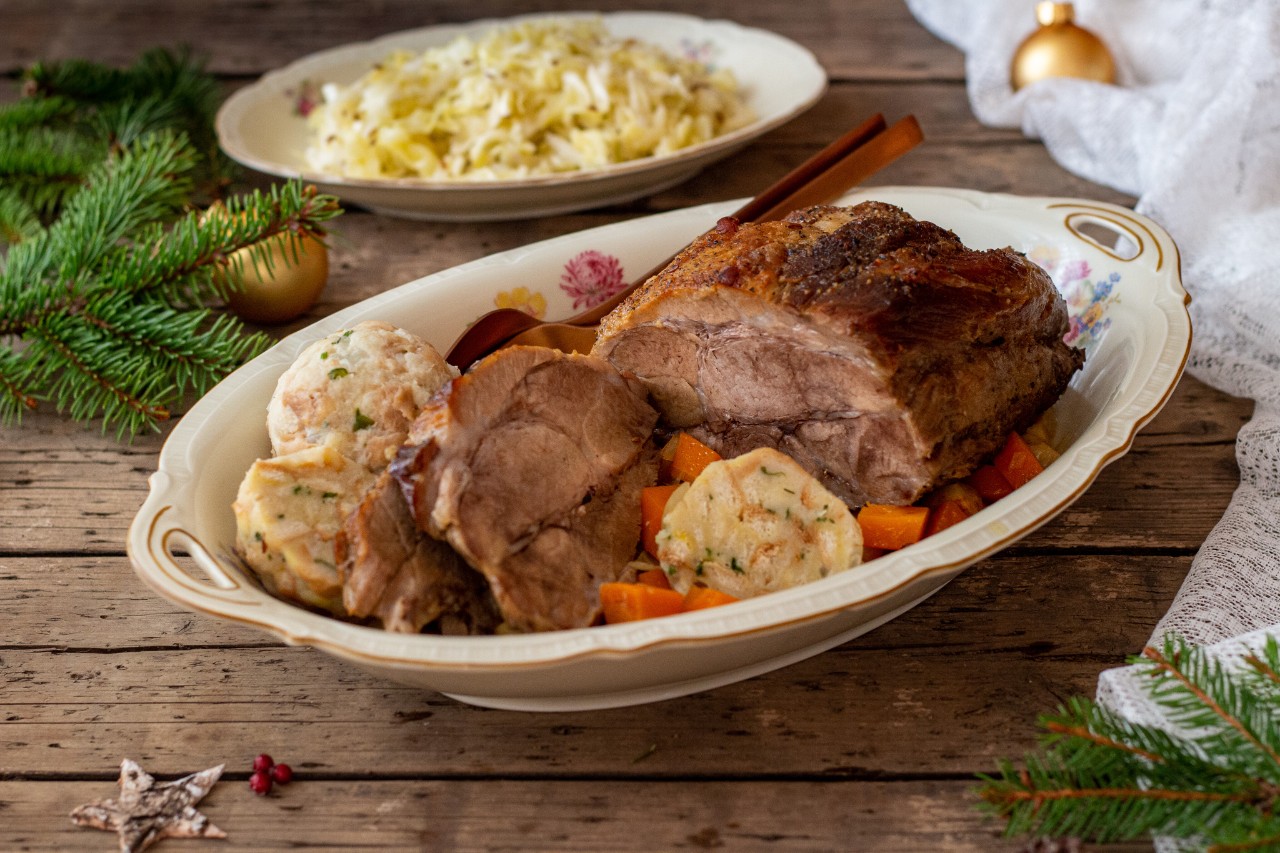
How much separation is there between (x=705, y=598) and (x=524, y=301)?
1.25 meters

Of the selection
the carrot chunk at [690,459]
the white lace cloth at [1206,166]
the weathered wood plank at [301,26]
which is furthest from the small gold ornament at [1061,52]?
the carrot chunk at [690,459]

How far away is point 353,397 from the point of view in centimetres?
255

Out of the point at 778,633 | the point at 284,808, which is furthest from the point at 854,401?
the point at 284,808

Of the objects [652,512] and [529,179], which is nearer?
[652,512]

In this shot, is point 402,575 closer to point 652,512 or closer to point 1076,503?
point 652,512

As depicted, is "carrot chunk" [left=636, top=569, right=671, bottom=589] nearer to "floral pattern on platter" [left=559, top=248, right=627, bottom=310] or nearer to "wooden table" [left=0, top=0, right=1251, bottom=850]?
"wooden table" [left=0, top=0, right=1251, bottom=850]

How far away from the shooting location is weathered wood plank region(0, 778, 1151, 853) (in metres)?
2.03

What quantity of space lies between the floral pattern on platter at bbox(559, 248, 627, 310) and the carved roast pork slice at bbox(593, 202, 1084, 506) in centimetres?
59

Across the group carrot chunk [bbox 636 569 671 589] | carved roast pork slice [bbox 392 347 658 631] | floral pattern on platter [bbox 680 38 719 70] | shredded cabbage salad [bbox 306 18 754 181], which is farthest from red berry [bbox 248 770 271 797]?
floral pattern on platter [bbox 680 38 719 70]

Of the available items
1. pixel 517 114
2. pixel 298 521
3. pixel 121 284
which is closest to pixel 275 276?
pixel 121 284

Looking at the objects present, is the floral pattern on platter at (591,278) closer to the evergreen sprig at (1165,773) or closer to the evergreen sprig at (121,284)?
the evergreen sprig at (121,284)

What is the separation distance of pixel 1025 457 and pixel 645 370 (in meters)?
0.87

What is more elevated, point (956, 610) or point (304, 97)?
point (956, 610)

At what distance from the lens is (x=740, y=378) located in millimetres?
2584
